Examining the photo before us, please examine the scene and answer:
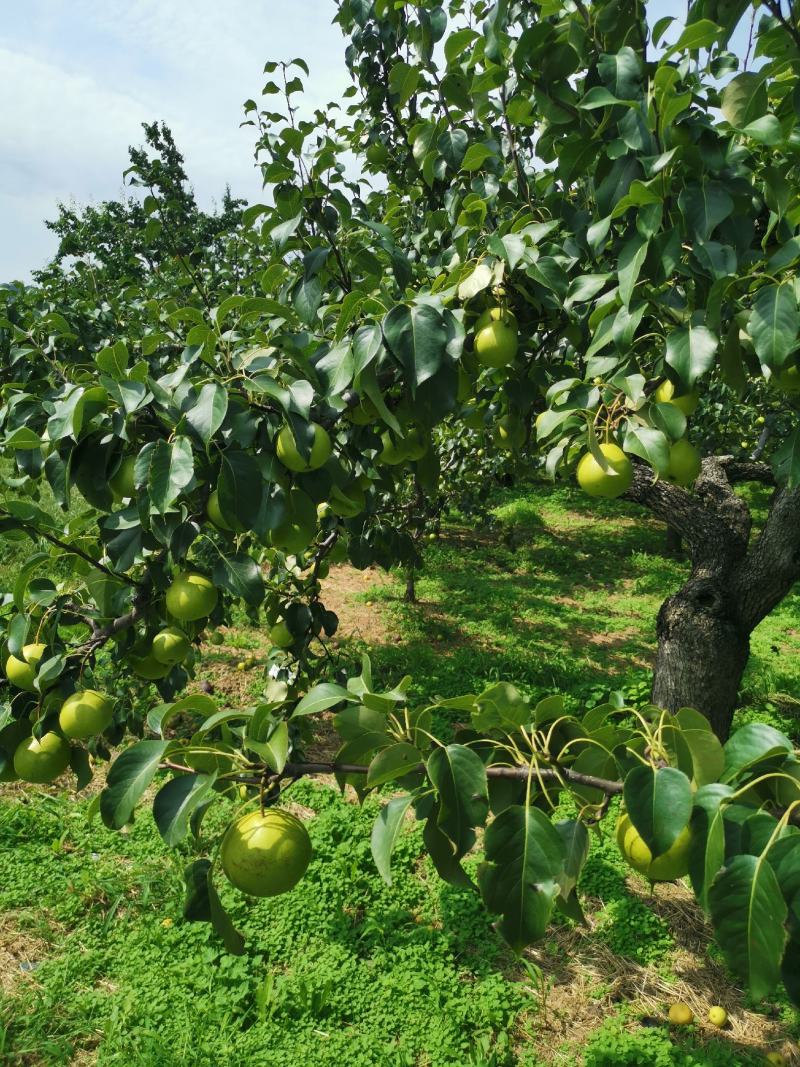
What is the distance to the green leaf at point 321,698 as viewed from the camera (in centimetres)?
90

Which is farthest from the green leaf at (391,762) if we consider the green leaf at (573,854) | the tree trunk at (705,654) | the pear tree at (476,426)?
the tree trunk at (705,654)

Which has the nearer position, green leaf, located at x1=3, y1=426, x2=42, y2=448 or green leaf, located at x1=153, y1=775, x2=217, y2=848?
green leaf, located at x1=153, y1=775, x2=217, y2=848

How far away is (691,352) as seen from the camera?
3.79 ft

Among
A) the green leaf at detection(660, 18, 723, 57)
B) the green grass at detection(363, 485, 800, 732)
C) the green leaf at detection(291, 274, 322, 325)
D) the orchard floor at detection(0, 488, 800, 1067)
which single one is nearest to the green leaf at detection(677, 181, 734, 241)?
the green leaf at detection(660, 18, 723, 57)

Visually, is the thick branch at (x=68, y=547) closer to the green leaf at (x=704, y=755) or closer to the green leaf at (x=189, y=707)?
the green leaf at (x=189, y=707)

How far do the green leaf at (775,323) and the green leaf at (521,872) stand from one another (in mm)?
824

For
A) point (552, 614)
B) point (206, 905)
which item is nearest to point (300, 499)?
point (206, 905)

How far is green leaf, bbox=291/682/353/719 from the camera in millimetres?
897

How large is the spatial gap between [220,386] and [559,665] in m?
4.58

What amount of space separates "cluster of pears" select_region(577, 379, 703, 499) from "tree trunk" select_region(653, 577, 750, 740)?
248 centimetres

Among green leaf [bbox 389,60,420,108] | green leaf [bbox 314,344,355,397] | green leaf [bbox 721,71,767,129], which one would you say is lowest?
green leaf [bbox 314,344,355,397]

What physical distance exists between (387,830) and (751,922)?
1.37ft

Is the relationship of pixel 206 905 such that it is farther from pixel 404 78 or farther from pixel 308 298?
pixel 404 78

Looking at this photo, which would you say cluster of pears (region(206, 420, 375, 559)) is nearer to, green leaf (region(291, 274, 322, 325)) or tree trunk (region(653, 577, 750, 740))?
green leaf (region(291, 274, 322, 325))
